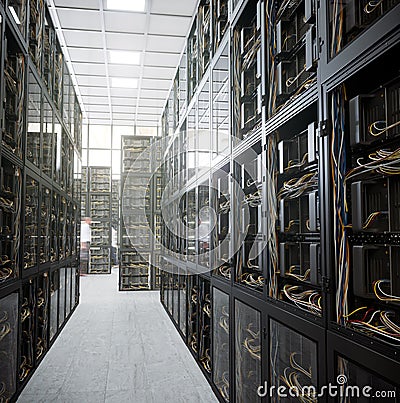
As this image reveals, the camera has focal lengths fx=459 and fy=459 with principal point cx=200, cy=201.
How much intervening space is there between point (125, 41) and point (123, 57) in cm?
62

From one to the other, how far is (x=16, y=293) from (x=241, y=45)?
227cm

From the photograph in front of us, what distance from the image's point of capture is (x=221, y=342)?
3422mm

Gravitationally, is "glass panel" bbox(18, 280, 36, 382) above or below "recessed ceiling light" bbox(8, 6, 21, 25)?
below

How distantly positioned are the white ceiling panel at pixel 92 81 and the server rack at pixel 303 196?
4835 millimetres

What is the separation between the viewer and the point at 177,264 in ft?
19.7

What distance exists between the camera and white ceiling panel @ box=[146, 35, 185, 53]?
6.54m

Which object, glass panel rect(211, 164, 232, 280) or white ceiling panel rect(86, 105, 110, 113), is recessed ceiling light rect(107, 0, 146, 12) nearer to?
glass panel rect(211, 164, 232, 280)

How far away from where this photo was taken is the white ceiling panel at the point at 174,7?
217 inches

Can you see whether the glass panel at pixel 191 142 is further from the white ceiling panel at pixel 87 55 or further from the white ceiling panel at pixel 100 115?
the white ceiling panel at pixel 100 115

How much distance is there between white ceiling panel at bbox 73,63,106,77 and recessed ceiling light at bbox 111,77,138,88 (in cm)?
30

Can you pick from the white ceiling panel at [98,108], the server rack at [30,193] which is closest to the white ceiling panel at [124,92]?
the white ceiling panel at [98,108]

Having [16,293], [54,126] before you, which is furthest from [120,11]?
[16,293]

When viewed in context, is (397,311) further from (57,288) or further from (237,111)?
(57,288)

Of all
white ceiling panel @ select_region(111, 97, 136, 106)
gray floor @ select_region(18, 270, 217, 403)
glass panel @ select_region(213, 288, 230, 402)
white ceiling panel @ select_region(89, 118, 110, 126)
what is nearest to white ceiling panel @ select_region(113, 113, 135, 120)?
white ceiling panel @ select_region(89, 118, 110, 126)
